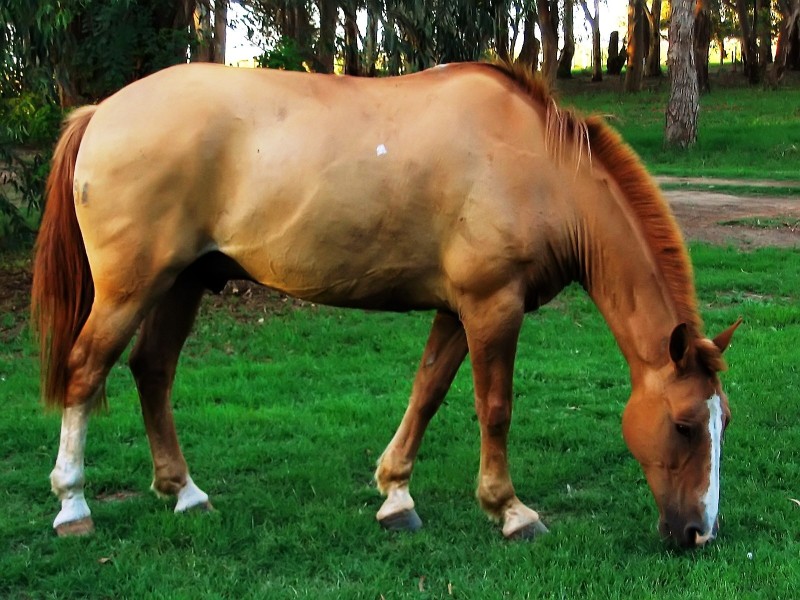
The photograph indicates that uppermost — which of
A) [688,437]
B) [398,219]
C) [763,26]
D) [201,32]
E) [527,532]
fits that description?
[763,26]

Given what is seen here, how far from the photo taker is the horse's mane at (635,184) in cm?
433

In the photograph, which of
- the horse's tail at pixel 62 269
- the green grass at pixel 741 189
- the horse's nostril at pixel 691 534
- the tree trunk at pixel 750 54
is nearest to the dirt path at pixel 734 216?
the green grass at pixel 741 189

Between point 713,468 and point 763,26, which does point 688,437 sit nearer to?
point 713,468

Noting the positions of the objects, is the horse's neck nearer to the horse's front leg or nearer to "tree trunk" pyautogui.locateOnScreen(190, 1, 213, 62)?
the horse's front leg

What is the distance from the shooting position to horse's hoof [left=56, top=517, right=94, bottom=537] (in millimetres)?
4469

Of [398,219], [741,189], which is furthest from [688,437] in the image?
[741,189]

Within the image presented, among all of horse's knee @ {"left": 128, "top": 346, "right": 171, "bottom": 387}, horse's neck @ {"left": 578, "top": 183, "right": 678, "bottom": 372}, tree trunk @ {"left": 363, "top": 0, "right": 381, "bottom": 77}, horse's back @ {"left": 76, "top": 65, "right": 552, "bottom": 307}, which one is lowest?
horse's knee @ {"left": 128, "top": 346, "right": 171, "bottom": 387}

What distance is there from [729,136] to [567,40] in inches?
749

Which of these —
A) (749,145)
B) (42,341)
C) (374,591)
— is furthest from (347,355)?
(749,145)

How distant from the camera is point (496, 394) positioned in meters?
4.48

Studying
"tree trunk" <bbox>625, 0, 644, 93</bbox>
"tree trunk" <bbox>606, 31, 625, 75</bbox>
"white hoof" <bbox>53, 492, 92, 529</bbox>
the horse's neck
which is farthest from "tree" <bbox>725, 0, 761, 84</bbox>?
"white hoof" <bbox>53, 492, 92, 529</bbox>

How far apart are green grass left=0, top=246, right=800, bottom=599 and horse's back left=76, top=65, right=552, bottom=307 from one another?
121cm

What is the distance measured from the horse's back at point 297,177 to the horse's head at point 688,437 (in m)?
1.07

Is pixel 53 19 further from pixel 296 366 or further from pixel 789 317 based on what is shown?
pixel 789 317
